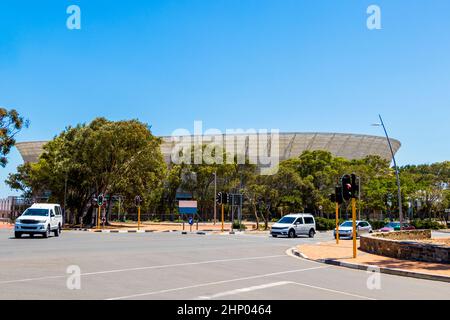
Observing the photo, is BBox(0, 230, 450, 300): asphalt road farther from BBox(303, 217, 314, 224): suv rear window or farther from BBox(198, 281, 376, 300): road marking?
BBox(303, 217, 314, 224): suv rear window

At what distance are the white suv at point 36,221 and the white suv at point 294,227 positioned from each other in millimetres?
15600

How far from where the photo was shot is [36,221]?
2733 centimetres

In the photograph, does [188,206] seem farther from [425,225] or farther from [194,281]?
[194,281]

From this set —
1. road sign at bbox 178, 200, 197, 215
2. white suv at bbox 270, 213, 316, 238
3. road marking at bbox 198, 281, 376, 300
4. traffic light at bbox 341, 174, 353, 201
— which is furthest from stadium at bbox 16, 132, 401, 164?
road marking at bbox 198, 281, 376, 300

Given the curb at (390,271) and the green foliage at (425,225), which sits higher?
the curb at (390,271)

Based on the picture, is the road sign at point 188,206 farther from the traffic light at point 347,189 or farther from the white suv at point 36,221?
the traffic light at point 347,189

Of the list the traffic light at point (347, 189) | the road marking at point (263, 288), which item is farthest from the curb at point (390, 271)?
the road marking at point (263, 288)

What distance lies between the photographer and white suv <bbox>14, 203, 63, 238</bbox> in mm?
27266

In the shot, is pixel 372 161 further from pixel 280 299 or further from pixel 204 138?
pixel 280 299

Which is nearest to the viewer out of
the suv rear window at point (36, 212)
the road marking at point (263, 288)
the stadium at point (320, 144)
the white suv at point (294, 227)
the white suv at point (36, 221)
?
the road marking at point (263, 288)

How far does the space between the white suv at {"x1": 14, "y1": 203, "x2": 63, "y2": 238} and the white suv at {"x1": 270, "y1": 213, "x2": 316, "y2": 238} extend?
15.6m

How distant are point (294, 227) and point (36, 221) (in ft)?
58.1

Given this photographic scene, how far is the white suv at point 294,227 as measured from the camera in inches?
1319

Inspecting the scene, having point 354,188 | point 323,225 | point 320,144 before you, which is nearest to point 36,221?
point 354,188
